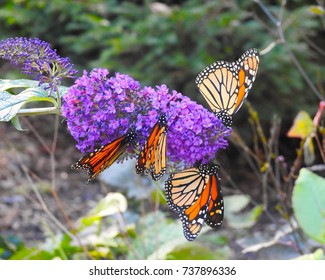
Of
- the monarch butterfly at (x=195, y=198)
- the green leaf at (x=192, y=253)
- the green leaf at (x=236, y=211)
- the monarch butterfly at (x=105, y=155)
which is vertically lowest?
the green leaf at (x=236, y=211)

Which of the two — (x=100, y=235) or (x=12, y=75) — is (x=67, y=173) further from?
(x=100, y=235)

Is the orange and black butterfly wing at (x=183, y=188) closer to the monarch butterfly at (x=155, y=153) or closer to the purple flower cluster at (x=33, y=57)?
the monarch butterfly at (x=155, y=153)

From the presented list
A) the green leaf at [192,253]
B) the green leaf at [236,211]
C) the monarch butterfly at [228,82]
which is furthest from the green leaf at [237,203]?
the monarch butterfly at [228,82]

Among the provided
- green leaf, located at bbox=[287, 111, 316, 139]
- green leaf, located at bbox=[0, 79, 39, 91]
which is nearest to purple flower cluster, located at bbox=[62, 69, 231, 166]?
green leaf, located at bbox=[0, 79, 39, 91]

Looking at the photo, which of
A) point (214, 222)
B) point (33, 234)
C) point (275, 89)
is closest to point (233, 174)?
point (275, 89)

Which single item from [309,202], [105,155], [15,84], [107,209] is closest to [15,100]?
[15,84]

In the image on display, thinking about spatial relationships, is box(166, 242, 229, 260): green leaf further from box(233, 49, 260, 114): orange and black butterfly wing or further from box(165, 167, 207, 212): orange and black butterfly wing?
box(233, 49, 260, 114): orange and black butterfly wing

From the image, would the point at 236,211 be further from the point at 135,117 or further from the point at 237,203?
the point at 135,117
